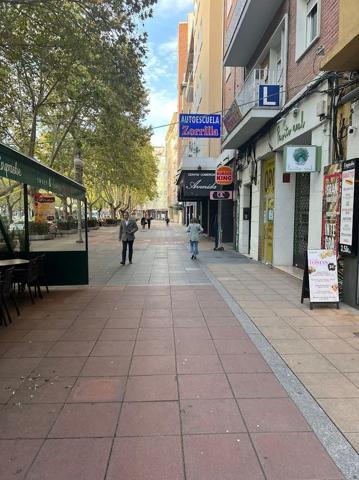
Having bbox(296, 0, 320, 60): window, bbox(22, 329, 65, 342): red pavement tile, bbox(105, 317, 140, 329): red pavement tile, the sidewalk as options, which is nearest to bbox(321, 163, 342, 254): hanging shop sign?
the sidewalk

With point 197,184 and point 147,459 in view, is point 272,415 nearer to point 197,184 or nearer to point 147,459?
point 147,459

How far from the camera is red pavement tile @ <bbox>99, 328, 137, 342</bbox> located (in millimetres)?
5633

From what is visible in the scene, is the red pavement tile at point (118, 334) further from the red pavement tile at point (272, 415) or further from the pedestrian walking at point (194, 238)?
the pedestrian walking at point (194, 238)

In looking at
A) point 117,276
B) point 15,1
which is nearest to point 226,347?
point 117,276

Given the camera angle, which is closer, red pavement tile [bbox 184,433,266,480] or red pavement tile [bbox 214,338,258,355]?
red pavement tile [bbox 184,433,266,480]

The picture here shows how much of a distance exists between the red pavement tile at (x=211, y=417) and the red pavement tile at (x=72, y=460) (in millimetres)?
670

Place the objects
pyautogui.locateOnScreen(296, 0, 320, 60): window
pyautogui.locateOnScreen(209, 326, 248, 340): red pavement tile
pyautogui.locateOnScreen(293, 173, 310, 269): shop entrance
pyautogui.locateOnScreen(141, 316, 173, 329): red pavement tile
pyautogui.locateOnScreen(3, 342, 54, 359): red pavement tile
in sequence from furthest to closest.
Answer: pyautogui.locateOnScreen(293, 173, 310, 269): shop entrance, pyautogui.locateOnScreen(296, 0, 320, 60): window, pyautogui.locateOnScreen(141, 316, 173, 329): red pavement tile, pyautogui.locateOnScreen(209, 326, 248, 340): red pavement tile, pyautogui.locateOnScreen(3, 342, 54, 359): red pavement tile

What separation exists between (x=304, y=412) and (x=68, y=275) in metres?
6.85

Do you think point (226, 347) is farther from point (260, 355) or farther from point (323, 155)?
point (323, 155)

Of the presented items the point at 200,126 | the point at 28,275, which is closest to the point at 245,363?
the point at 28,275

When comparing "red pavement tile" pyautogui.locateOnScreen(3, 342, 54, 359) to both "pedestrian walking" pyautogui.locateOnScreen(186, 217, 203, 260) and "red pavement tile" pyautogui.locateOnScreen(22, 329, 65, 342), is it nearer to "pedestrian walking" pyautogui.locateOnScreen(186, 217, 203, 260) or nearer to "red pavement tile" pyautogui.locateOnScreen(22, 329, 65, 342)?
"red pavement tile" pyautogui.locateOnScreen(22, 329, 65, 342)

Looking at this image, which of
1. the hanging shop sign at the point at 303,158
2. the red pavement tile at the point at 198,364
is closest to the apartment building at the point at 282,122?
the hanging shop sign at the point at 303,158

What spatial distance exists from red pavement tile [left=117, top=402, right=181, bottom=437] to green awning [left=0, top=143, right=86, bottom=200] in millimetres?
3944

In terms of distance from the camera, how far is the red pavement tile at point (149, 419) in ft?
10.6
